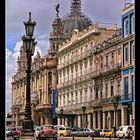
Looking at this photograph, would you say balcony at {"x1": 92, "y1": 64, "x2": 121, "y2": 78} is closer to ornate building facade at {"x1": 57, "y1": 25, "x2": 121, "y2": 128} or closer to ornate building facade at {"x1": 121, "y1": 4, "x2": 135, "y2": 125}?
ornate building facade at {"x1": 57, "y1": 25, "x2": 121, "y2": 128}

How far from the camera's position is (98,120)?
60062 mm

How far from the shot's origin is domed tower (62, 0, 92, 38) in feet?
312

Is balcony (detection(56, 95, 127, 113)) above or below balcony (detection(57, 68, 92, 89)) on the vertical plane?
below

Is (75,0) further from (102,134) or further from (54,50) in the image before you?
(102,134)

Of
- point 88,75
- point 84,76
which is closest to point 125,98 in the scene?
point 88,75

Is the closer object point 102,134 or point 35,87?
point 102,134

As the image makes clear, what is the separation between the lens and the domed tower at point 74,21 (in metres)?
95.1

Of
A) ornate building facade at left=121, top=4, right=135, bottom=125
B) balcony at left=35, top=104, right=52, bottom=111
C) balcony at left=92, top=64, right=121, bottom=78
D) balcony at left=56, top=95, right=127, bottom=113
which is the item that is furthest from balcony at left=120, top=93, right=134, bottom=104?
balcony at left=35, top=104, right=52, bottom=111

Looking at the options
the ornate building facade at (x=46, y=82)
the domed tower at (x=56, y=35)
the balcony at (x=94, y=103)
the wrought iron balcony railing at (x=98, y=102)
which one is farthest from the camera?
the domed tower at (x=56, y=35)

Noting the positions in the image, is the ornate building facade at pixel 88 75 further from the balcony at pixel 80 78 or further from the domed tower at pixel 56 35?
the domed tower at pixel 56 35

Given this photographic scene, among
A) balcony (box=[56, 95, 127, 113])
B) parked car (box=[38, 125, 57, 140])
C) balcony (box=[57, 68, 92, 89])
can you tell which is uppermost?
balcony (box=[57, 68, 92, 89])

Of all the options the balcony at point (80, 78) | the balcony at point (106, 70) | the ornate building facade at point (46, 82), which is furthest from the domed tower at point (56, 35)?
the balcony at point (106, 70)
